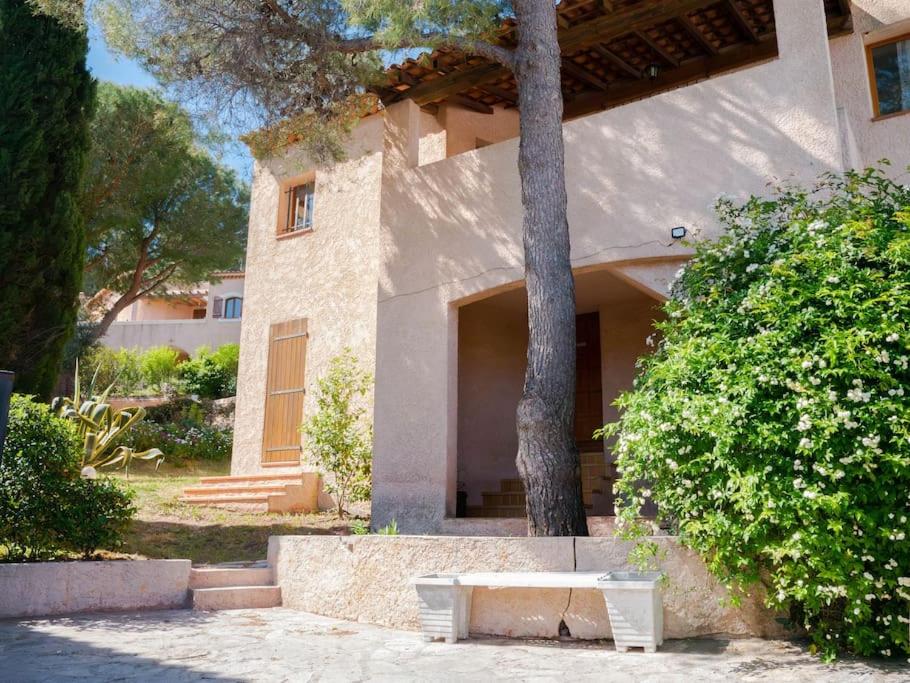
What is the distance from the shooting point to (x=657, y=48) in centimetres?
1088

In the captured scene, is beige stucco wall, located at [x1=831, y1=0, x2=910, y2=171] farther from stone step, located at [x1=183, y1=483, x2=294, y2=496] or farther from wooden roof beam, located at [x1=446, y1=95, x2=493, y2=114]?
stone step, located at [x1=183, y1=483, x2=294, y2=496]

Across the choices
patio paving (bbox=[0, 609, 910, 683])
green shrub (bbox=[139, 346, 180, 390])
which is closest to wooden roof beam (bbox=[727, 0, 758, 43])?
patio paving (bbox=[0, 609, 910, 683])

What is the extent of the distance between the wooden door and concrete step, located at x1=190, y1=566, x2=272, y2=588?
559 cm

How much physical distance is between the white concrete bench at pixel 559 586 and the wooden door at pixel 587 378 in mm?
5872

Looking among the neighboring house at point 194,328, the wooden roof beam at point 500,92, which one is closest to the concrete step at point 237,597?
the wooden roof beam at point 500,92

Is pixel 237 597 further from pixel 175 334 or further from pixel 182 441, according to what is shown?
pixel 175 334

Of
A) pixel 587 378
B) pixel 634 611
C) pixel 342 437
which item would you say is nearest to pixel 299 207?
pixel 342 437

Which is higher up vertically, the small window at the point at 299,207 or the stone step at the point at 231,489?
the small window at the point at 299,207

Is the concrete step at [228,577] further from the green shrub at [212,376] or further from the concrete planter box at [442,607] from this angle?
the green shrub at [212,376]

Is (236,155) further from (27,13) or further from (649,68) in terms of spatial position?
(649,68)

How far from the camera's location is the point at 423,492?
9641mm

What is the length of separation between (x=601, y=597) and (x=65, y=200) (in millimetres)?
9553

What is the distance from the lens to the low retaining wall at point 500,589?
5957 millimetres

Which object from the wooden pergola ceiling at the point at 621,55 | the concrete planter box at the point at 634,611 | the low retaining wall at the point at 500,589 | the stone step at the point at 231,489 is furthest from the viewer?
the stone step at the point at 231,489
